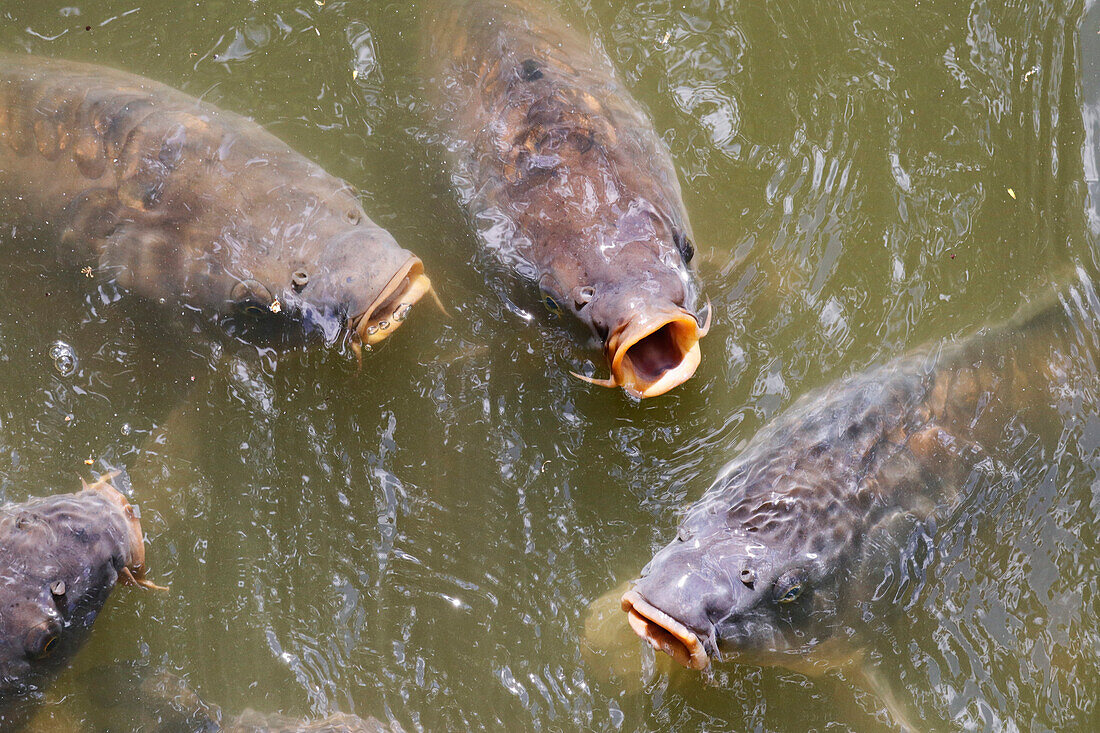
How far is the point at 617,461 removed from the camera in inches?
187

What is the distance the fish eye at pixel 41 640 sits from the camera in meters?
4.16

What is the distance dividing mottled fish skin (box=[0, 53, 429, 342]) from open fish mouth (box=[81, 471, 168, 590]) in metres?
0.96

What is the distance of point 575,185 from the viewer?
4.57 m

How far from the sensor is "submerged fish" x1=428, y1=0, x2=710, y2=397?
4328mm

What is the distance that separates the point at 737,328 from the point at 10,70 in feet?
13.4

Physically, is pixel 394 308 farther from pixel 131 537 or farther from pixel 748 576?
pixel 748 576

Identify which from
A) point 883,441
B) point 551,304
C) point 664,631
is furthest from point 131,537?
point 883,441

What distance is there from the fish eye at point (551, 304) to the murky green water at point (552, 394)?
0.12 meters

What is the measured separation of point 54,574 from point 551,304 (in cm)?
250

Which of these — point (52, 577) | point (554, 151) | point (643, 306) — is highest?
point (554, 151)

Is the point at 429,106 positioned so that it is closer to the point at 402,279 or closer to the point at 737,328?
the point at 402,279

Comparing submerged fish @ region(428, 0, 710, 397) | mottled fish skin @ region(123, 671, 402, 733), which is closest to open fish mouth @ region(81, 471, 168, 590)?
mottled fish skin @ region(123, 671, 402, 733)

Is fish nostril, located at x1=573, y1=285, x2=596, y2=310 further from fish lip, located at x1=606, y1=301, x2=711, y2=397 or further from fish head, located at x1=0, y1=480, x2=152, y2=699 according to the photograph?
fish head, located at x1=0, y1=480, x2=152, y2=699

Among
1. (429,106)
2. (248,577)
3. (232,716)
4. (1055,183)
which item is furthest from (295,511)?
(1055,183)
